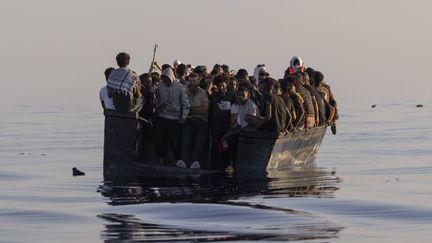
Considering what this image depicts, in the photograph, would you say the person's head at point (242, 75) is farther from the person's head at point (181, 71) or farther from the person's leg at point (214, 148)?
the person's leg at point (214, 148)

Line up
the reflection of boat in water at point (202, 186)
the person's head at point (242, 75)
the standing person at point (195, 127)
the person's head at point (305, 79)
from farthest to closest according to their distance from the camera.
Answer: the person's head at point (305, 79) < the person's head at point (242, 75) < the standing person at point (195, 127) < the reflection of boat in water at point (202, 186)

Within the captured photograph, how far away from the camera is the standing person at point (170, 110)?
1045 inches

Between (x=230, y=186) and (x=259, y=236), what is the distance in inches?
274

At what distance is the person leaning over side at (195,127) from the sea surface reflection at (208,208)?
0.52m

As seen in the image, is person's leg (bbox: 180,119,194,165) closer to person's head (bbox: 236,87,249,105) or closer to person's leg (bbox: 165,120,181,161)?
person's leg (bbox: 165,120,181,161)

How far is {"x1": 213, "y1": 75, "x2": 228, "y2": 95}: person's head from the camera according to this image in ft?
88.4

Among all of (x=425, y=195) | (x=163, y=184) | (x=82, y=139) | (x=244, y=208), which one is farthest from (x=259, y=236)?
(x=82, y=139)

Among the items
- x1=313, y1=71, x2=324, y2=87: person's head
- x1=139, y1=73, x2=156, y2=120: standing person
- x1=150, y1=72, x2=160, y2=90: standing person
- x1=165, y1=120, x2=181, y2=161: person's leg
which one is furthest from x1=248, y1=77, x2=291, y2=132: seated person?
x1=313, y1=71, x2=324, y2=87: person's head

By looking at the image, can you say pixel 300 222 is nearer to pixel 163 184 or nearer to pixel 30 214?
pixel 30 214

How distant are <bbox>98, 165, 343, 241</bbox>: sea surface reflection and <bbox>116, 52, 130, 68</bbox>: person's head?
1901mm

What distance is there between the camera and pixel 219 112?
2703cm

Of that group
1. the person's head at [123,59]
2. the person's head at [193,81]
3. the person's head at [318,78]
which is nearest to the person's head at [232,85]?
the person's head at [193,81]

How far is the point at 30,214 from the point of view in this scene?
20.7 m

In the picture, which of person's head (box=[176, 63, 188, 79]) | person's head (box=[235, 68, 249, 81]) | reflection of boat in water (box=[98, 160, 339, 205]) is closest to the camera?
reflection of boat in water (box=[98, 160, 339, 205])
